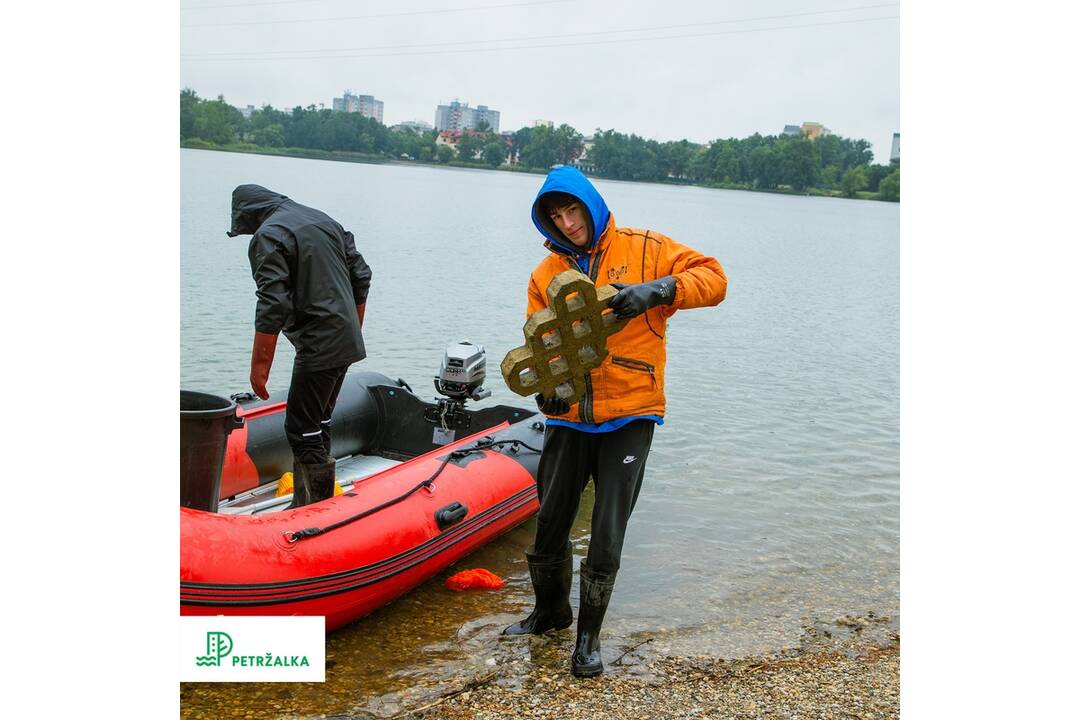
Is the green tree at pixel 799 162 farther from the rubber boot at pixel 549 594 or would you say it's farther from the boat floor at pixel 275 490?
the rubber boot at pixel 549 594

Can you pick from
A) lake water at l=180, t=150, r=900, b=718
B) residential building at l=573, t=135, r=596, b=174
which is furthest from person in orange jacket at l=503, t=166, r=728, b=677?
residential building at l=573, t=135, r=596, b=174

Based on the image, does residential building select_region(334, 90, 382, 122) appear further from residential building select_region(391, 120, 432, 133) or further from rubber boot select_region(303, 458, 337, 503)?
rubber boot select_region(303, 458, 337, 503)

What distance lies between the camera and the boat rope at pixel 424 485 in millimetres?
3680

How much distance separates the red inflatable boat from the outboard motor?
0.06 feet

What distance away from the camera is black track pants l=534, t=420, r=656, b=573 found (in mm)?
3375

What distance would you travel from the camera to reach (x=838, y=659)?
3975mm

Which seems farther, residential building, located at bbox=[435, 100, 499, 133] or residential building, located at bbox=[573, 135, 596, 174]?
residential building, located at bbox=[435, 100, 499, 133]

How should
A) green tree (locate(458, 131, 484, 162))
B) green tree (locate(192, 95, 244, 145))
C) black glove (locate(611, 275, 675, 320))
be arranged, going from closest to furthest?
black glove (locate(611, 275, 675, 320)) < green tree (locate(192, 95, 244, 145)) < green tree (locate(458, 131, 484, 162))

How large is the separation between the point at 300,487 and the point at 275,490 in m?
0.98

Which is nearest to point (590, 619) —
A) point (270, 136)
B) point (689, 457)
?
point (689, 457)

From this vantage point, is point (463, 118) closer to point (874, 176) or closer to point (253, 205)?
point (874, 176)
